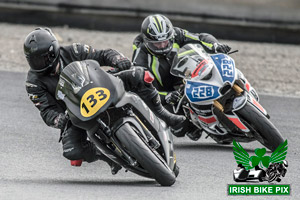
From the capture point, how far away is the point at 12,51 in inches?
550

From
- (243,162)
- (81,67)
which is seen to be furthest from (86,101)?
(243,162)

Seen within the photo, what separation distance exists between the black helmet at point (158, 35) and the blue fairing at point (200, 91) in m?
0.86

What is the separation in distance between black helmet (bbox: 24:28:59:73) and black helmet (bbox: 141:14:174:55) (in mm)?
1703

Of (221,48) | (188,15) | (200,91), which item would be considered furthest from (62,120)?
(188,15)

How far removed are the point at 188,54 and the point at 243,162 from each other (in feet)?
5.80

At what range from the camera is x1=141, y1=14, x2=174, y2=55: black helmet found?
8.63 metres

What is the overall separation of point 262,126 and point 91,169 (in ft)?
5.94

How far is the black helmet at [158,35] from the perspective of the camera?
863 cm

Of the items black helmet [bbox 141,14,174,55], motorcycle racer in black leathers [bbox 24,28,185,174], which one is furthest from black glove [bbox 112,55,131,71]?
black helmet [bbox 141,14,174,55]

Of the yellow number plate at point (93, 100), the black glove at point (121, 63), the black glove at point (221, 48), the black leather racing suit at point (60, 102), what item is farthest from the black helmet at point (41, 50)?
the black glove at point (221, 48)

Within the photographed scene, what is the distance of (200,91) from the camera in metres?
7.89

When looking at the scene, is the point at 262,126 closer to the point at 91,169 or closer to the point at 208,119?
the point at 208,119

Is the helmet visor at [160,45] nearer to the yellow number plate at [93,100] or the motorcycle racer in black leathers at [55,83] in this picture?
the motorcycle racer in black leathers at [55,83]

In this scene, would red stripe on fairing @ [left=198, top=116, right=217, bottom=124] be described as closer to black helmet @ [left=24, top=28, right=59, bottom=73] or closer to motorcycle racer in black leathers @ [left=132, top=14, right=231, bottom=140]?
motorcycle racer in black leathers @ [left=132, top=14, right=231, bottom=140]
